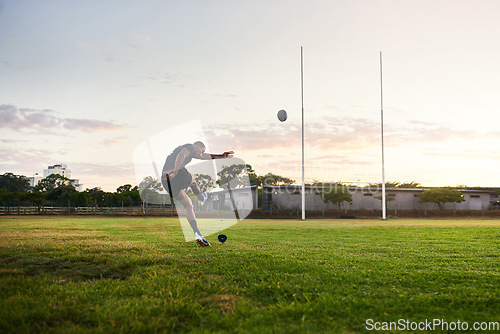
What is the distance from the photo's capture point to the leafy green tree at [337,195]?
4816 centimetres

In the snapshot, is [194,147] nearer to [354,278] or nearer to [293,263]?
[293,263]

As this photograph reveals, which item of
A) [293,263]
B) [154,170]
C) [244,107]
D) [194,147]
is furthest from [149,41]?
[293,263]

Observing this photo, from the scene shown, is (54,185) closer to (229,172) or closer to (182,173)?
(229,172)

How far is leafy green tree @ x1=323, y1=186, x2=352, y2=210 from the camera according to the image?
158 ft

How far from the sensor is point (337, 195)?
48250 mm

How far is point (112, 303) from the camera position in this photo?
331cm

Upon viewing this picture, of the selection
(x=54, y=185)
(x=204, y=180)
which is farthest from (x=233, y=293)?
(x=54, y=185)

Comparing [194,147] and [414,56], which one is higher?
[414,56]

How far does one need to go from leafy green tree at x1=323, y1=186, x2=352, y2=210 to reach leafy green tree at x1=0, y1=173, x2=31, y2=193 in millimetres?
70153

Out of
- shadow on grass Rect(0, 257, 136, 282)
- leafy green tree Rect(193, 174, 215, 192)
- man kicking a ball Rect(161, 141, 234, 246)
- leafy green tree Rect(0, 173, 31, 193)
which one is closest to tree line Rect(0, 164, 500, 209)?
leafy green tree Rect(0, 173, 31, 193)

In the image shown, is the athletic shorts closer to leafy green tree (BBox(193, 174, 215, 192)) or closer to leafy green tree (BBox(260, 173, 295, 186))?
leafy green tree (BBox(193, 174, 215, 192))

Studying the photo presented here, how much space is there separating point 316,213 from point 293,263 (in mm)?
42326

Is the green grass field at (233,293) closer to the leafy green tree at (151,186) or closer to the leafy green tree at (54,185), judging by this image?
the leafy green tree at (151,186)

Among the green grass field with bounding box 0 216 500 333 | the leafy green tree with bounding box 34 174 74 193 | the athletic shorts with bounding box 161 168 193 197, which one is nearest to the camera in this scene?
the green grass field with bounding box 0 216 500 333
